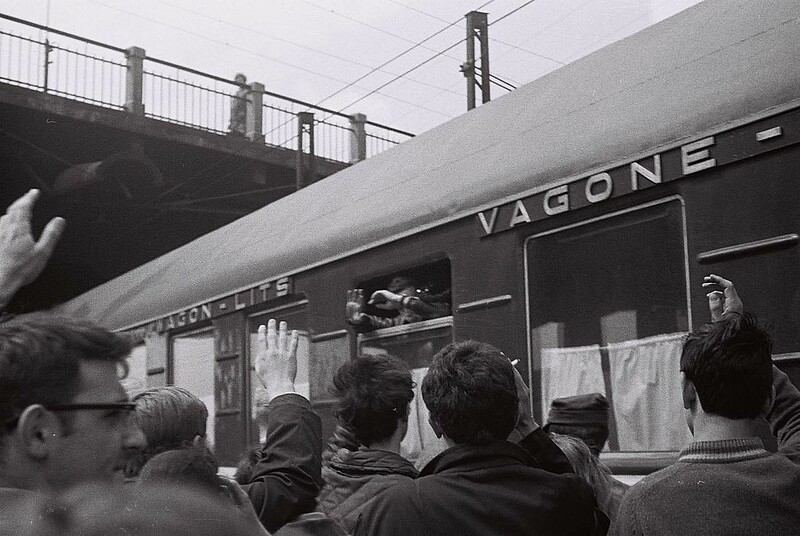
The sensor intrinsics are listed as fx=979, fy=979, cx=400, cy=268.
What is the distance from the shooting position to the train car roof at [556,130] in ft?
10.2

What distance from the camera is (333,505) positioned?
2359mm

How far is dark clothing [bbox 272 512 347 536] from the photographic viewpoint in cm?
184

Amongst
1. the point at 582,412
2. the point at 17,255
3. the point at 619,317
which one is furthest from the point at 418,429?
the point at 17,255

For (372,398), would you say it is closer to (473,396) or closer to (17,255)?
(473,396)

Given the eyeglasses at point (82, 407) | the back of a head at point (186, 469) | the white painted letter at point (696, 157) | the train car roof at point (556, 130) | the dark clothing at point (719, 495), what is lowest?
the dark clothing at point (719, 495)

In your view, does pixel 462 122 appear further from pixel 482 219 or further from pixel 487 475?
pixel 487 475

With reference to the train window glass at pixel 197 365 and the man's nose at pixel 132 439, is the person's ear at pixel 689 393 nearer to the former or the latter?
the man's nose at pixel 132 439

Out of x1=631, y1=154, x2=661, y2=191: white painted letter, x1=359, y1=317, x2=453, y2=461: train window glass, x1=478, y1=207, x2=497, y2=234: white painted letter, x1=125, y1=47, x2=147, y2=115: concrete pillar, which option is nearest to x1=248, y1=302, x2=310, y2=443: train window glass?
x1=359, y1=317, x2=453, y2=461: train window glass

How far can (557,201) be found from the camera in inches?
144

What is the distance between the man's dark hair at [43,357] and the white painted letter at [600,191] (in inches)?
97.1

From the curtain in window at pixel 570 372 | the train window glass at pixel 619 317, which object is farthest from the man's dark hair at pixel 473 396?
the curtain in window at pixel 570 372

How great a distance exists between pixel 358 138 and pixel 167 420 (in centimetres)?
1495

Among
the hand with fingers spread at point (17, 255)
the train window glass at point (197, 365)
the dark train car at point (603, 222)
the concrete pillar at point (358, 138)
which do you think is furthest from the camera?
the concrete pillar at point (358, 138)

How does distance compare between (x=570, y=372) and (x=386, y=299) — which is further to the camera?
(x=386, y=299)
